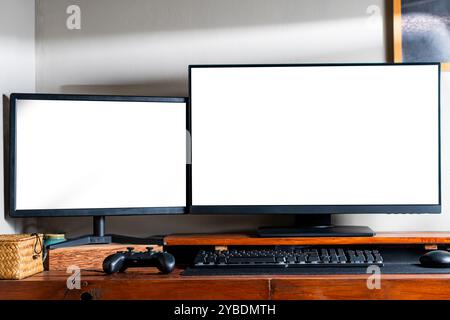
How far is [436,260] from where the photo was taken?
163 cm

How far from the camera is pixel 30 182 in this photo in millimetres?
1930

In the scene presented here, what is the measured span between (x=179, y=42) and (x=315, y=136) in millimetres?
673

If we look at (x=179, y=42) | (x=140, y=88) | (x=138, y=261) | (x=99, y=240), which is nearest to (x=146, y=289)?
(x=138, y=261)

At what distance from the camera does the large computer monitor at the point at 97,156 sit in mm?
1928

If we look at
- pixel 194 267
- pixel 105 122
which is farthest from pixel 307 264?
pixel 105 122

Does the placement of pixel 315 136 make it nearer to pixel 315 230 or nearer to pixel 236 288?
pixel 315 230

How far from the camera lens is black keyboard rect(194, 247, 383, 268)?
165cm

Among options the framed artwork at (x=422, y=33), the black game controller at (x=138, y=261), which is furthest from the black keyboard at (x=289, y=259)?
the framed artwork at (x=422, y=33)

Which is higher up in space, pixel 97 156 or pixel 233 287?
pixel 97 156

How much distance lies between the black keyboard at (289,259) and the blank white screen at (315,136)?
27 cm

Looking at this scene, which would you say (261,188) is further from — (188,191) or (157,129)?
(157,129)

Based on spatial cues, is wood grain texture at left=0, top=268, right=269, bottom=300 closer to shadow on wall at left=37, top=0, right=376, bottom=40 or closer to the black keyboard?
the black keyboard

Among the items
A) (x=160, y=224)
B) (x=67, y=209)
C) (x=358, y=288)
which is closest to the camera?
(x=358, y=288)

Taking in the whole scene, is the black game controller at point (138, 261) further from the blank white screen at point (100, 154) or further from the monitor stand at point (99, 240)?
the blank white screen at point (100, 154)
